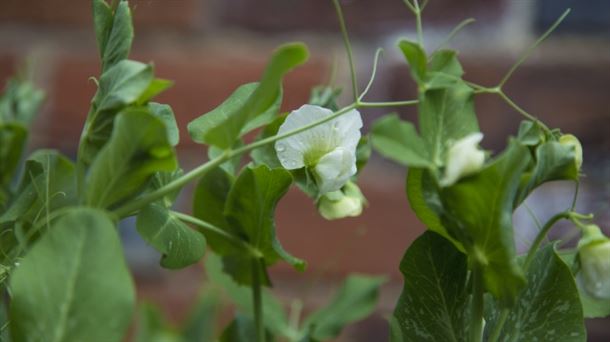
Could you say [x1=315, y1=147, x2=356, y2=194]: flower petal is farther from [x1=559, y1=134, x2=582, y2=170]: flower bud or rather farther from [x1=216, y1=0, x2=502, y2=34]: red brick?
[x1=216, y1=0, x2=502, y2=34]: red brick

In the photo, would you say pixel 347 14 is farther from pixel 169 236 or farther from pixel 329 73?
pixel 169 236

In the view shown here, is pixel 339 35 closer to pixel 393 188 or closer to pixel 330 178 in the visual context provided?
pixel 393 188

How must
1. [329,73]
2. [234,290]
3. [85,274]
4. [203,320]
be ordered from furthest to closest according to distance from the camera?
[329,73]
[203,320]
[234,290]
[85,274]

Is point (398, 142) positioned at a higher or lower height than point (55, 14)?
higher

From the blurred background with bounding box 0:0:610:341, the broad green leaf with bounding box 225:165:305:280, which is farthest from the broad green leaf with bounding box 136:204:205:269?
the blurred background with bounding box 0:0:610:341

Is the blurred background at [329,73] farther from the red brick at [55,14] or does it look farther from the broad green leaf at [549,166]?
the broad green leaf at [549,166]

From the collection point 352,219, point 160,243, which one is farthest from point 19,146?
point 352,219

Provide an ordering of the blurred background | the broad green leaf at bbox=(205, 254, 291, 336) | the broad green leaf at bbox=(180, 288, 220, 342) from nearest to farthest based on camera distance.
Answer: the broad green leaf at bbox=(205, 254, 291, 336) → the broad green leaf at bbox=(180, 288, 220, 342) → the blurred background

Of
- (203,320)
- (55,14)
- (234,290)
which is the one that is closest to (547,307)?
(234,290)
